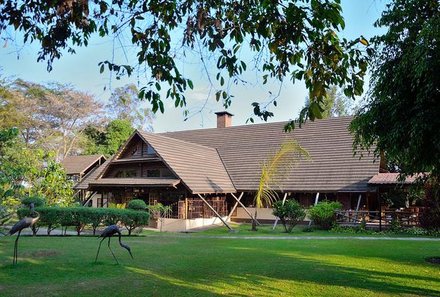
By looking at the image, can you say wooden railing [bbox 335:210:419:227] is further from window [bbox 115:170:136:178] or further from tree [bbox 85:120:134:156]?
tree [bbox 85:120:134:156]

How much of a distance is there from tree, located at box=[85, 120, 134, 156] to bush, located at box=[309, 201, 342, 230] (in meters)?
27.4

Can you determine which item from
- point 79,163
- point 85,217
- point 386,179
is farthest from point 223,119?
point 85,217

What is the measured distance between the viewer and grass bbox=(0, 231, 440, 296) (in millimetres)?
7430

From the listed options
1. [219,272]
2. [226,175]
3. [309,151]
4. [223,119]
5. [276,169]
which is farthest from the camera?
[223,119]

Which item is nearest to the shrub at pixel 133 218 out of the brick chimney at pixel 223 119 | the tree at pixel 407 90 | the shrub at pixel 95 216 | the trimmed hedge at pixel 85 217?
the trimmed hedge at pixel 85 217

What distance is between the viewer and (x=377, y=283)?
8234 millimetres

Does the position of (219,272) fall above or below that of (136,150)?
below

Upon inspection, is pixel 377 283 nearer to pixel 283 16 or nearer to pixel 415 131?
pixel 415 131

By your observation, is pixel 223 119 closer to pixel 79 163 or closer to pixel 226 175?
pixel 226 175

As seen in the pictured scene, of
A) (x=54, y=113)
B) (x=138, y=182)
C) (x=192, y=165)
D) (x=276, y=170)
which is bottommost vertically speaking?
(x=138, y=182)

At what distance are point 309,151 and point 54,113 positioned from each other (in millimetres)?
25862

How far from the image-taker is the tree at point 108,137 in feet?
144

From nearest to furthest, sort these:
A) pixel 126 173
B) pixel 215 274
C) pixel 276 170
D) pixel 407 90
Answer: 1. pixel 215 274
2. pixel 407 90
3. pixel 276 170
4. pixel 126 173

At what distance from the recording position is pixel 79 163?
132 ft
